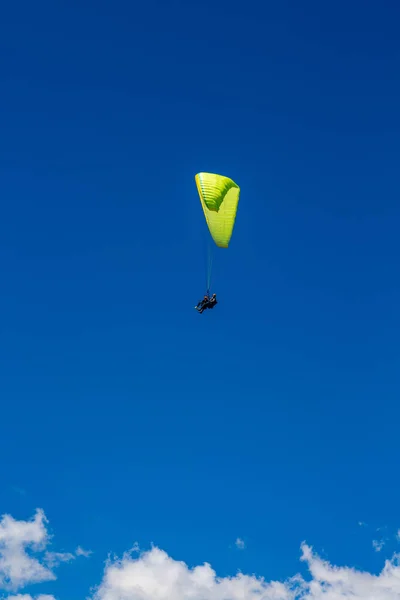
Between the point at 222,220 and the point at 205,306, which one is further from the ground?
the point at 222,220

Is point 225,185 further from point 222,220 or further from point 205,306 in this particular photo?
point 205,306

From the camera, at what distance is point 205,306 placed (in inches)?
2469

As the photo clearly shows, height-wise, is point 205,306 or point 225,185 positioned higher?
point 225,185

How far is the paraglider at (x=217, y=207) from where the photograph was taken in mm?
61062

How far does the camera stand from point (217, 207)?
61469 millimetres

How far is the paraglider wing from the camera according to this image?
61031 mm

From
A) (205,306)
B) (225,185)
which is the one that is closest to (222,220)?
(225,185)

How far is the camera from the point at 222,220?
62031 millimetres

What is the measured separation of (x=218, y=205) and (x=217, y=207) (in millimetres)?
222

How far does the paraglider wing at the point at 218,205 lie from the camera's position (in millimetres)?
61031

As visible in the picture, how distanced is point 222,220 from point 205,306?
28.1 ft

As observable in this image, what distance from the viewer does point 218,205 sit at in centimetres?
6150

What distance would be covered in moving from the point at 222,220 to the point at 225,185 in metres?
3.53
